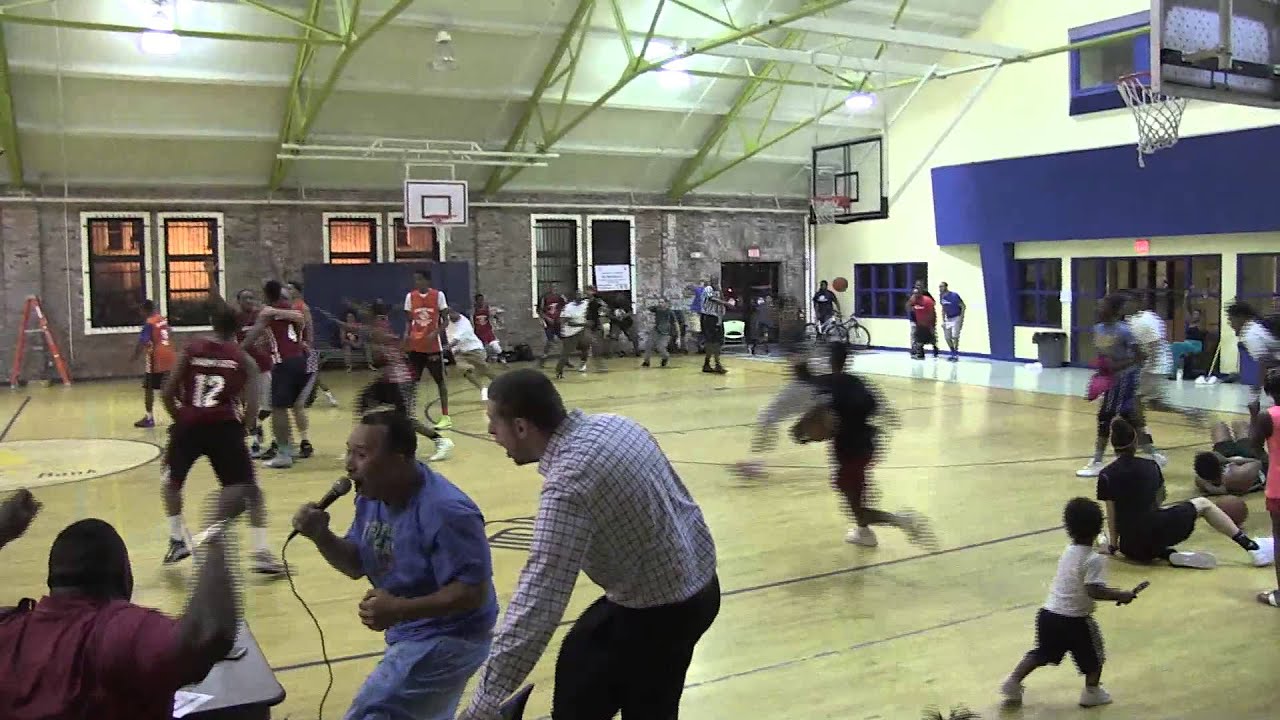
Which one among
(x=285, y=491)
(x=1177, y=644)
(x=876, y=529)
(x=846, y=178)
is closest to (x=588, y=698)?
(x=1177, y=644)

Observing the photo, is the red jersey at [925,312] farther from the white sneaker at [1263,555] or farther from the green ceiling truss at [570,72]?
the white sneaker at [1263,555]

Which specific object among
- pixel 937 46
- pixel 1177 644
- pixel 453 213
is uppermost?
pixel 937 46

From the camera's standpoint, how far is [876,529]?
7.24 m

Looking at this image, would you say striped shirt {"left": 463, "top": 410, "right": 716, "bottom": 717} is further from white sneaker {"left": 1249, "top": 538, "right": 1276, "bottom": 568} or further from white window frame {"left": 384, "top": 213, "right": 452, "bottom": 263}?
white window frame {"left": 384, "top": 213, "right": 452, "bottom": 263}

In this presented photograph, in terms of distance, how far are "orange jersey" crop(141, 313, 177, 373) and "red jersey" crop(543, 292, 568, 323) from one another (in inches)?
379

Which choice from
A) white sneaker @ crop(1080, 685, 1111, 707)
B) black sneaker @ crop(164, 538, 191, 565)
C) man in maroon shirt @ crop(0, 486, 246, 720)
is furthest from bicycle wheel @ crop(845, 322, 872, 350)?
man in maroon shirt @ crop(0, 486, 246, 720)

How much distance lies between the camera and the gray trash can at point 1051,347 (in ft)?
61.9

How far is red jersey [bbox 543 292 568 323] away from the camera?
20969 mm

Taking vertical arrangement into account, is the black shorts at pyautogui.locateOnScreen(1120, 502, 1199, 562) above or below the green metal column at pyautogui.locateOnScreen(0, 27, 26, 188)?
below

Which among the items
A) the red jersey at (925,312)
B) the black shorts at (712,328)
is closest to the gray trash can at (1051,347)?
the red jersey at (925,312)

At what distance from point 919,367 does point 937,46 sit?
6.24 meters

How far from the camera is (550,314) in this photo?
21031mm

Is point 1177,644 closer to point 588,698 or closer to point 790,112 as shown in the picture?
point 588,698

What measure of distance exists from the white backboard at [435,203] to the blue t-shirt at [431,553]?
52.9ft
